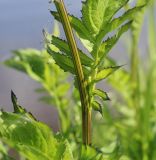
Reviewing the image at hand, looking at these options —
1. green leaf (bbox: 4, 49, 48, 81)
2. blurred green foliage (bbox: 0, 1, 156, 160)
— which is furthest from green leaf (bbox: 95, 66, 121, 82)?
green leaf (bbox: 4, 49, 48, 81)

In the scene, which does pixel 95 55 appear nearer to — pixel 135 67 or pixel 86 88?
pixel 86 88

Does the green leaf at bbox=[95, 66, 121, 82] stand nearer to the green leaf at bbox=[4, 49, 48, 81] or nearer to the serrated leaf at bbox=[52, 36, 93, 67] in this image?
the serrated leaf at bbox=[52, 36, 93, 67]

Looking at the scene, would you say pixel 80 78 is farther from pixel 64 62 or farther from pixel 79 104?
pixel 79 104

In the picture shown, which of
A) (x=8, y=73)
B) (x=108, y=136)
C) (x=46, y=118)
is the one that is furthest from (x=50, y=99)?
(x=8, y=73)

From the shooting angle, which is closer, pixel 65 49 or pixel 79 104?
pixel 65 49

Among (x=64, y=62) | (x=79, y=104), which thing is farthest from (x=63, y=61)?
(x=79, y=104)

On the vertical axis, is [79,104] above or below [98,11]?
below
